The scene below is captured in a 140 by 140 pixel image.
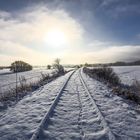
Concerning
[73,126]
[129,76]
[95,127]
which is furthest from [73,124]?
[129,76]

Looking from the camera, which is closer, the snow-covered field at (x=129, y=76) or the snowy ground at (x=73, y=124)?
the snowy ground at (x=73, y=124)

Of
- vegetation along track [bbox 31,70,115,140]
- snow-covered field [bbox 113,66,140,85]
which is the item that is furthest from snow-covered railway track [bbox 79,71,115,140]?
snow-covered field [bbox 113,66,140,85]

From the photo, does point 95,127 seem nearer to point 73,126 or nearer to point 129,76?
point 73,126

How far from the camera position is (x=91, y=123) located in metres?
7.04

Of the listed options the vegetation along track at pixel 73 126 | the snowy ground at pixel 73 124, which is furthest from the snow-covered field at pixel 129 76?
the vegetation along track at pixel 73 126

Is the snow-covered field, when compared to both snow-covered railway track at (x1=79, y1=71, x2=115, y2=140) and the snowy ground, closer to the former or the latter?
the snowy ground

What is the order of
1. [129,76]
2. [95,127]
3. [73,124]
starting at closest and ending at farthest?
[95,127] → [73,124] → [129,76]

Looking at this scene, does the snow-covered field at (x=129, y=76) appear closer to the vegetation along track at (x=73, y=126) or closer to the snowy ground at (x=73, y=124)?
the snowy ground at (x=73, y=124)

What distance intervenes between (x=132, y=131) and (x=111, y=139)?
3.58 feet

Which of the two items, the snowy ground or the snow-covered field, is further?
the snow-covered field

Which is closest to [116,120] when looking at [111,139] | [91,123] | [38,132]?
[91,123]

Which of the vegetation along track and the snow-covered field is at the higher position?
the vegetation along track

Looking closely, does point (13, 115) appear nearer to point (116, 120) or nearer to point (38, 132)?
point (38, 132)

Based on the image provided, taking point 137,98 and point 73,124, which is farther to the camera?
point 137,98
